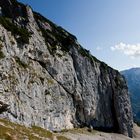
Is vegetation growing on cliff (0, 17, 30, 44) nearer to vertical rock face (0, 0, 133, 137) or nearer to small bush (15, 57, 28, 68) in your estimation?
vertical rock face (0, 0, 133, 137)

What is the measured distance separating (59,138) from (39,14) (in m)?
62.3

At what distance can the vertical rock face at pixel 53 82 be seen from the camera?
7862cm

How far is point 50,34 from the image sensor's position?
114375mm

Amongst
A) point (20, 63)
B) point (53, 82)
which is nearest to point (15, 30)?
point (20, 63)

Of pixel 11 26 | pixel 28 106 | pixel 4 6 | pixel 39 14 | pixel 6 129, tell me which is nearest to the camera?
pixel 6 129

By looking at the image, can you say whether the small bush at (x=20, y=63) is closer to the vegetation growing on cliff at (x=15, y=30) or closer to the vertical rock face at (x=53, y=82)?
the vertical rock face at (x=53, y=82)

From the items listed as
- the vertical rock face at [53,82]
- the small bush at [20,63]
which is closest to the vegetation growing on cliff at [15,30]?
the vertical rock face at [53,82]

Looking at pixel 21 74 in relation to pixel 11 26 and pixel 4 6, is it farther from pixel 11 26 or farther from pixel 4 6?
pixel 4 6

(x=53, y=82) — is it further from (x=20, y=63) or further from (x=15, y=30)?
(x=15, y=30)

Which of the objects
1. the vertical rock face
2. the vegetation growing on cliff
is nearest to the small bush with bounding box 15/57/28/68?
the vertical rock face

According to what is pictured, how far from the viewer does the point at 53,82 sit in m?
97.9

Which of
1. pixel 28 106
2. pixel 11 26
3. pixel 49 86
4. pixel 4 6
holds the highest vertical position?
pixel 4 6

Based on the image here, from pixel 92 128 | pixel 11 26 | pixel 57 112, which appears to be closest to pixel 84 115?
pixel 92 128

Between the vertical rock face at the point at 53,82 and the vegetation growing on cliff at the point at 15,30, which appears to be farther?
the vegetation growing on cliff at the point at 15,30
